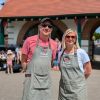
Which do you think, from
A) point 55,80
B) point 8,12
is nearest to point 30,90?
point 55,80

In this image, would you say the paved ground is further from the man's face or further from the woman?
the man's face

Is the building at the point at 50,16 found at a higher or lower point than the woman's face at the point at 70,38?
higher

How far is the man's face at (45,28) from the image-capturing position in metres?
5.06

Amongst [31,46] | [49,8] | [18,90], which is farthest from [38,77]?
[49,8]

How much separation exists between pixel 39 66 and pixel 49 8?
16954 mm

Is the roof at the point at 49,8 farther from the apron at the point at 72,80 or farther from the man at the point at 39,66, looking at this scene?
the man at the point at 39,66

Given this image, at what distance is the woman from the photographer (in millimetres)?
5133

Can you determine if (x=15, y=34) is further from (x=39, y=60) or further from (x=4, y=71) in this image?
(x=39, y=60)

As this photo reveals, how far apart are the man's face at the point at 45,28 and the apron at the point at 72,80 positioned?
17.2 inches

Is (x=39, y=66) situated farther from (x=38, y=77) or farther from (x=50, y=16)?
(x=50, y=16)

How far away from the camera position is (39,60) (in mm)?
5012

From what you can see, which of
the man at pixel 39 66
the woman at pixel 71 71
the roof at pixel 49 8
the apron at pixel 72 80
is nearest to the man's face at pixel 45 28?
the man at pixel 39 66

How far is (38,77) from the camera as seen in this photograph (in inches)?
198

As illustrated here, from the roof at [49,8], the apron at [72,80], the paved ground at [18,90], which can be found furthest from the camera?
the roof at [49,8]
